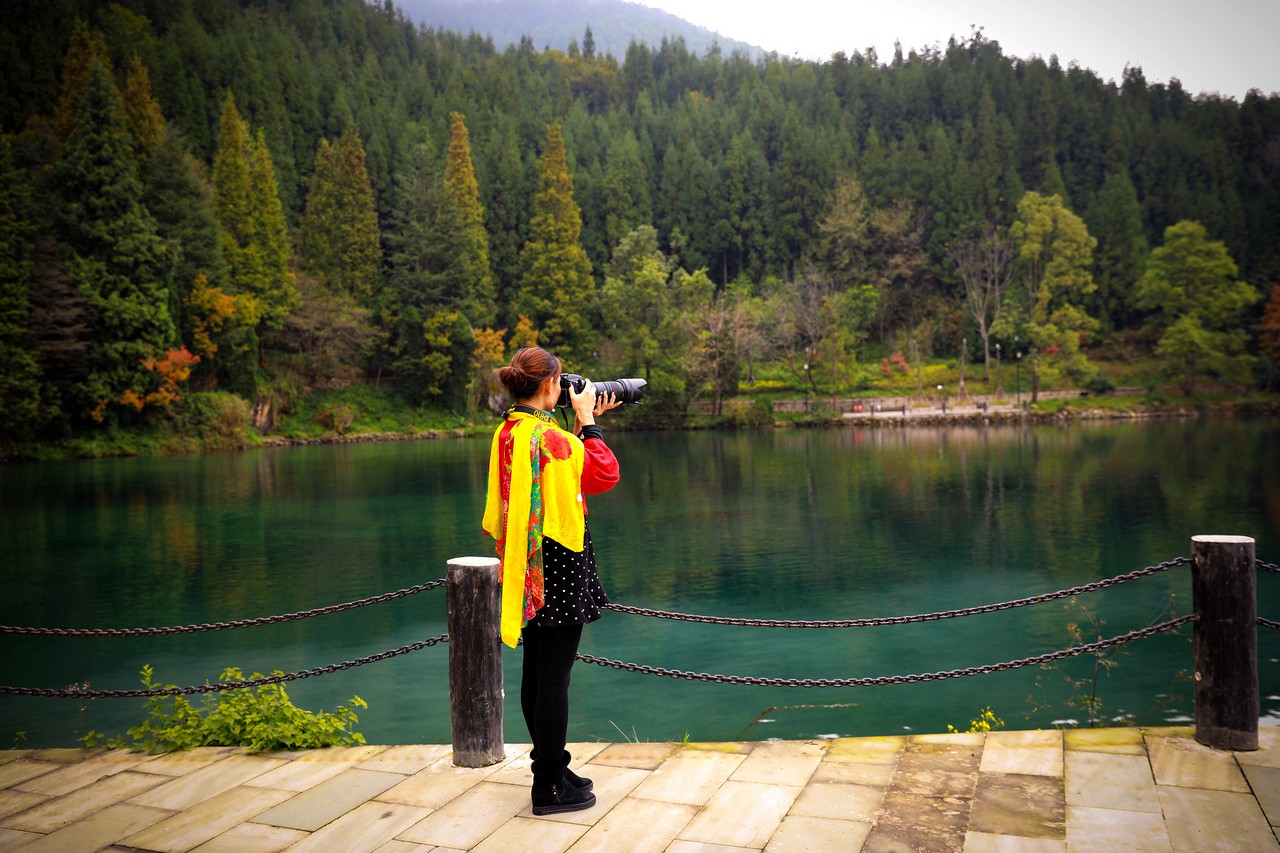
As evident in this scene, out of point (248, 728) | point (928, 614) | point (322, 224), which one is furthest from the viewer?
point (322, 224)

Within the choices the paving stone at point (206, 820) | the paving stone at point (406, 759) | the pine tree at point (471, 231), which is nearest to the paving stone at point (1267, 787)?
the paving stone at point (406, 759)

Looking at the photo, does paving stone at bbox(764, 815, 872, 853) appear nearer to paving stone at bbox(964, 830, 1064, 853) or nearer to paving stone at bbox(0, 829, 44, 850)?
paving stone at bbox(964, 830, 1064, 853)

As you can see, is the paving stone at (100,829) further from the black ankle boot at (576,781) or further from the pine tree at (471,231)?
the pine tree at (471,231)

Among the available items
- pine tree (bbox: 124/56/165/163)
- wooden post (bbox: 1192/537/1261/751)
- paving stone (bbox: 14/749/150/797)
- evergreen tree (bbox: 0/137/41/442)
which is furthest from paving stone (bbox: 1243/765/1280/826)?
pine tree (bbox: 124/56/165/163)

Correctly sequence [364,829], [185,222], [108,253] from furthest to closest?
[185,222]
[108,253]
[364,829]

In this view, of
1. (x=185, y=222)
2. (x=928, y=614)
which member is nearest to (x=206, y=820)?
(x=928, y=614)

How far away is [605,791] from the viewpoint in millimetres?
3680

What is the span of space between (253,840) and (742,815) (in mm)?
1725

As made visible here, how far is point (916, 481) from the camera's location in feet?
70.8

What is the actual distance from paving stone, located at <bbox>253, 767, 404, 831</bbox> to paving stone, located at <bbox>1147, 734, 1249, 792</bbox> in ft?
9.95

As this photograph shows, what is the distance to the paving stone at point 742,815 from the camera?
3215mm

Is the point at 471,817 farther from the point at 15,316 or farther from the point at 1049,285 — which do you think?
the point at 1049,285

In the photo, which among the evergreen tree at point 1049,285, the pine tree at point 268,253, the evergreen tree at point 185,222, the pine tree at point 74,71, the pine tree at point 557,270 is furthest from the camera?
the pine tree at point 557,270

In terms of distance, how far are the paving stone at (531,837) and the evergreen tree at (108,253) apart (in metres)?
32.8
